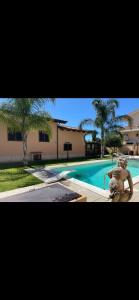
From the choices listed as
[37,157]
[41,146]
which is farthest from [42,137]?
[37,157]

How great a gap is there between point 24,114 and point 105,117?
9.65 m

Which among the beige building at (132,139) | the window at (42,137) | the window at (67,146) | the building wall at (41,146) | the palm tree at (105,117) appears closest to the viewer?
the building wall at (41,146)

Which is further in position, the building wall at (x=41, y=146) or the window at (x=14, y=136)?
the window at (x=14, y=136)

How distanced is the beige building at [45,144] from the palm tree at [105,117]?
2.11 m

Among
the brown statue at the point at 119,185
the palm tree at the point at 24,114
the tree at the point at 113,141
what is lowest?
the brown statue at the point at 119,185

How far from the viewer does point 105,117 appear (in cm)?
1636

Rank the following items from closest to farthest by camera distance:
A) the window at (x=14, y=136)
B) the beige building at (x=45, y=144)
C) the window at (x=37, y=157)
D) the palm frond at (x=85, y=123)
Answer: the beige building at (x=45, y=144), the window at (x=14, y=136), the window at (x=37, y=157), the palm frond at (x=85, y=123)

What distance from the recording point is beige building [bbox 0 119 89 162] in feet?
42.8

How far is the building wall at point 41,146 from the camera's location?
42.5ft

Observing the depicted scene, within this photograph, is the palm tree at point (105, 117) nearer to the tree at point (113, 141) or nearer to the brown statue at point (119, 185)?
the tree at point (113, 141)

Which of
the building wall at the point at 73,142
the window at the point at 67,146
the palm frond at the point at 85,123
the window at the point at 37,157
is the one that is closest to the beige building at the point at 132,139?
the building wall at the point at 73,142
